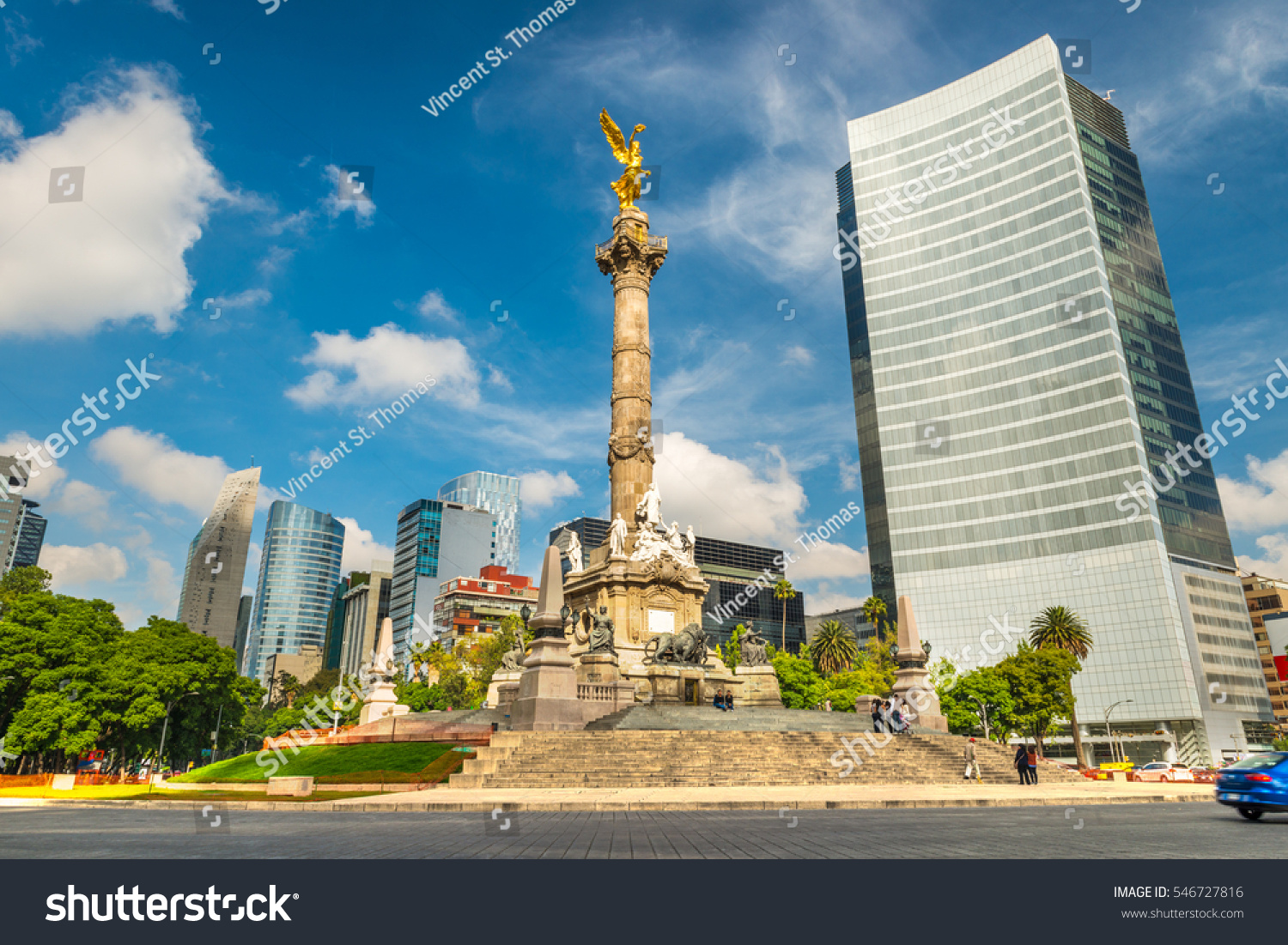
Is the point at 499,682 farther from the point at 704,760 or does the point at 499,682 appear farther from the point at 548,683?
the point at 704,760

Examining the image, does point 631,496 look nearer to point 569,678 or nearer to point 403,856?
point 569,678

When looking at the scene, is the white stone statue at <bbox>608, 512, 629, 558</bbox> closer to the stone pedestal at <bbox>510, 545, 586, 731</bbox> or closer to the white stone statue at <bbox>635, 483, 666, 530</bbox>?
the white stone statue at <bbox>635, 483, 666, 530</bbox>

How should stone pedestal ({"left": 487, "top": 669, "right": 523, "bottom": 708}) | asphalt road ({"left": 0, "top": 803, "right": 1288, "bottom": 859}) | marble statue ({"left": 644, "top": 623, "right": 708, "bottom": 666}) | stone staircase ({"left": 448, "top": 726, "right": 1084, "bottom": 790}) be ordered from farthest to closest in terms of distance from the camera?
stone pedestal ({"left": 487, "top": 669, "right": 523, "bottom": 708})
marble statue ({"left": 644, "top": 623, "right": 708, "bottom": 666})
stone staircase ({"left": 448, "top": 726, "right": 1084, "bottom": 790})
asphalt road ({"left": 0, "top": 803, "right": 1288, "bottom": 859})

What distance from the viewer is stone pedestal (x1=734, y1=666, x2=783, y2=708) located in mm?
37125

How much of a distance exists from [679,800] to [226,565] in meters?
182

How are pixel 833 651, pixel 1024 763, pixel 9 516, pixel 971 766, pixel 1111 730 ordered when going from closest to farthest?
pixel 1024 763
pixel 971 766
pixel 1111 730
pixel 833 651
pixel 9 516

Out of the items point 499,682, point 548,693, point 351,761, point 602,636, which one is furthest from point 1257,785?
point 499,682

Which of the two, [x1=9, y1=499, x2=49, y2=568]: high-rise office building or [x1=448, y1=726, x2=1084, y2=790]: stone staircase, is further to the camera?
[x1=9, y1=499, x2=49, y2=568]: high-rise office building

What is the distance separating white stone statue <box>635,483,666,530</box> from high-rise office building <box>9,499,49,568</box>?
196 m

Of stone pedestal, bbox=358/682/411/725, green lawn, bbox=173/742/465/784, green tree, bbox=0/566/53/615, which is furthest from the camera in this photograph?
green tree, bbox=0/566/53/615

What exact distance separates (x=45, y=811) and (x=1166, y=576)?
3658 inches

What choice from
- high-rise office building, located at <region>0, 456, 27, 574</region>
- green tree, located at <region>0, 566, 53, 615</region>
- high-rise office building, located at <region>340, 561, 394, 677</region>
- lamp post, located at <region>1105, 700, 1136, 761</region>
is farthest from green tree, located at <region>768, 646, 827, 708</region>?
high-rise office building, located at <region>0, 456, 27, 574</region>

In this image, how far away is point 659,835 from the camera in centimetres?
974
